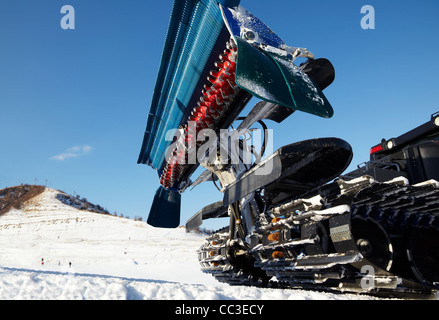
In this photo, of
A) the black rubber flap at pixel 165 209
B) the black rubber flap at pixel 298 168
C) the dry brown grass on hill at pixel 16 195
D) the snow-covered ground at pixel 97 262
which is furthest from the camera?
the dry brown grass on hill at pixel 16 195

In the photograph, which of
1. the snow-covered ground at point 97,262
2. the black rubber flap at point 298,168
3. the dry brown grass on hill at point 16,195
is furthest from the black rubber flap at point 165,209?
the dry brown grass on hill at point 16,195

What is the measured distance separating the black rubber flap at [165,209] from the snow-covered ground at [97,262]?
1834 mm

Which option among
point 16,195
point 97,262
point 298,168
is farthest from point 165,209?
point 16,195

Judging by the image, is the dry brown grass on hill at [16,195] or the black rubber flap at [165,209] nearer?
the black rubber flap at [165,209]

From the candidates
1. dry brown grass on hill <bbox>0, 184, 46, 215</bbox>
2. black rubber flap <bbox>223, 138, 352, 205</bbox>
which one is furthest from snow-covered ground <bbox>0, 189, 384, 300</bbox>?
dry brown grass on hill <bbox>0, 184, 46, 215</bbox>

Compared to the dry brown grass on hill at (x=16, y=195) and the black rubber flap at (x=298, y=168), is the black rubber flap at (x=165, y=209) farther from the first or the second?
the dry brown grass on hill at (x=16, y=195)

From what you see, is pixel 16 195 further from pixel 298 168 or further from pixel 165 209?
pixel 298 168

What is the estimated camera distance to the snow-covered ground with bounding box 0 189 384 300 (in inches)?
86.8

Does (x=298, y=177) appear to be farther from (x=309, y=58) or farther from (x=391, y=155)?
(x=309, y=58)

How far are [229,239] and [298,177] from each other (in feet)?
6.23

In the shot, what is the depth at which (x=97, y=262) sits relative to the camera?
23.2 m

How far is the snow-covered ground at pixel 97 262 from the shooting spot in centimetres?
221

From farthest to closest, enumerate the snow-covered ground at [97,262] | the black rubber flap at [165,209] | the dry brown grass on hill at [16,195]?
the dry brown grass on hill at [16,195] < the black rubber flap at [165,209] < the snow-covered ground at [97,262]
